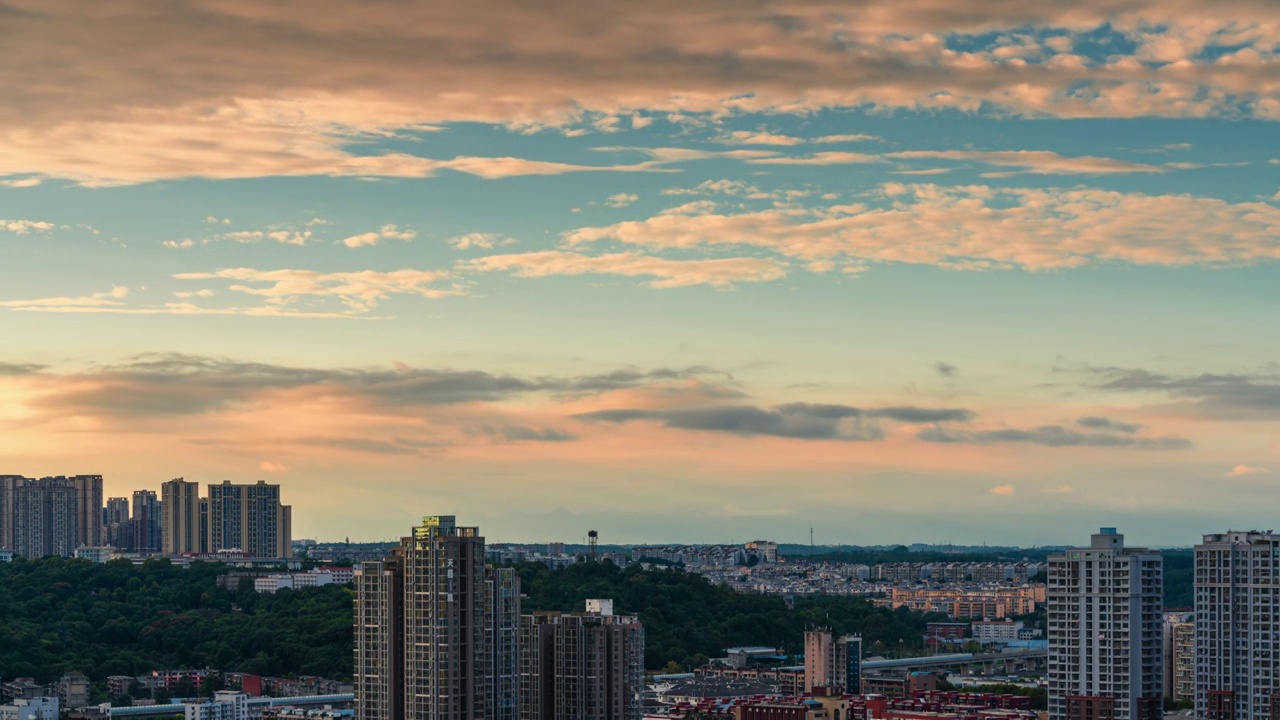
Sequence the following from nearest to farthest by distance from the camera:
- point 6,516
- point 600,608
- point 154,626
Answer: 1. point 600,608
2. point 154,626
3. point 6,516

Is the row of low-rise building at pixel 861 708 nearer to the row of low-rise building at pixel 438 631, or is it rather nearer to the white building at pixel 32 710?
the row of low-rise building at pixel 438 631

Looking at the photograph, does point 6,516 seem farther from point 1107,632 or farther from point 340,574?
point 1107,632

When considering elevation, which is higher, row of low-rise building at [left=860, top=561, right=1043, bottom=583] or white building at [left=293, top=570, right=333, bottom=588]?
white building at [left=293, top=570, right=333, bottom=588]

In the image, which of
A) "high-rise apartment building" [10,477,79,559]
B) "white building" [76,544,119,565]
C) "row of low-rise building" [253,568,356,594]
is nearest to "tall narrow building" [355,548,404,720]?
"row of low-rise building" [253,568,356,594]

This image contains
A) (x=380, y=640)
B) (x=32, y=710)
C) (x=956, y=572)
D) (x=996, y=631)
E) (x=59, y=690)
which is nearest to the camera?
(x=380, y=640)

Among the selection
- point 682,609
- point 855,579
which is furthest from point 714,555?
point 682,609

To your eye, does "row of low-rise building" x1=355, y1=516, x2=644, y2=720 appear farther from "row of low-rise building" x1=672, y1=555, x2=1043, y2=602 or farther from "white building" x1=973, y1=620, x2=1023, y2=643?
"row of low-rise building" x1=672, y1=555, x2=1043, y2=602
